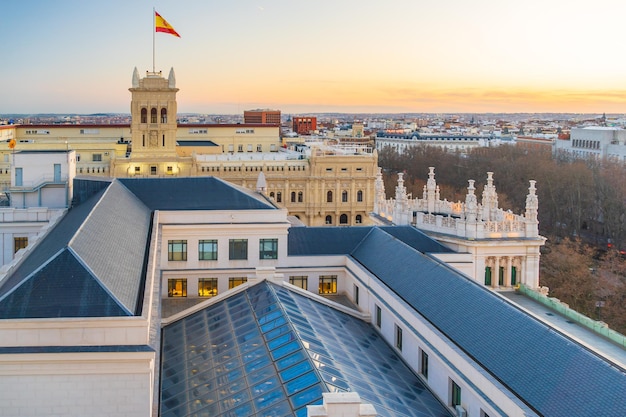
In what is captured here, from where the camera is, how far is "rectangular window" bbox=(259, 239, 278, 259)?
52.1 meters

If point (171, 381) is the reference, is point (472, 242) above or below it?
above

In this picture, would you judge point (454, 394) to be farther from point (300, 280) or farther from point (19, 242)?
point (19, 242)

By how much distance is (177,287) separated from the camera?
52000 mm

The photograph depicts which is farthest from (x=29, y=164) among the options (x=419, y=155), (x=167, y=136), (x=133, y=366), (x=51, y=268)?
(x=419, y=155)

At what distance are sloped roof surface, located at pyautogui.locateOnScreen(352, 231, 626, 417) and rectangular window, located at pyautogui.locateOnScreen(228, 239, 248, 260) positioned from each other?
14.1 metres

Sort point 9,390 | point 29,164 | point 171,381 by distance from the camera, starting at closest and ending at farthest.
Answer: point 9,390 → point 171,381 → point 29,164

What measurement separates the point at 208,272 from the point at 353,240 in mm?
10067

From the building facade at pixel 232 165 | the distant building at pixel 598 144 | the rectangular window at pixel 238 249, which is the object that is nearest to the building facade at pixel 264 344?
the rectangular window at pixel 238 249

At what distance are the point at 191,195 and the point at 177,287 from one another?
667 centimetres

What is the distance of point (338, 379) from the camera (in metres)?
27.3

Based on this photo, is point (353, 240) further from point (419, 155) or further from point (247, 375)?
point (419, 155)

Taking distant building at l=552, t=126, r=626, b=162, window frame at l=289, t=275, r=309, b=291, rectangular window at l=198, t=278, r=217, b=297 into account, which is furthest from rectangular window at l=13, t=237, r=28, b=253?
distant building at l=552, t=126, r=626, b=162

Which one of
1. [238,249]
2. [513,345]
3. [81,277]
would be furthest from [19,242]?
[513,345]

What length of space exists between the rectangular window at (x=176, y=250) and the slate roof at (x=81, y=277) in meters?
14.0
